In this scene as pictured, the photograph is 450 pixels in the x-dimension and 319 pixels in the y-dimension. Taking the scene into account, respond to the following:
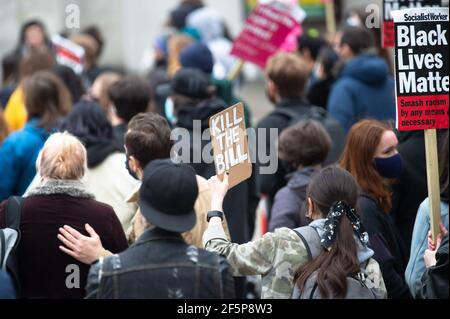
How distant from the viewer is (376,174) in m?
6.18

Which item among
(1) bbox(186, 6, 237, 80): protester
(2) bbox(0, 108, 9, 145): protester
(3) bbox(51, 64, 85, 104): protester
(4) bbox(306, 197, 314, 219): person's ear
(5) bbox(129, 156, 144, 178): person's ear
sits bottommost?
(4) bbox(306, 197, 314, 219): person's ear

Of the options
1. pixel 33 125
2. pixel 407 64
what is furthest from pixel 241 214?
pixel 407 64

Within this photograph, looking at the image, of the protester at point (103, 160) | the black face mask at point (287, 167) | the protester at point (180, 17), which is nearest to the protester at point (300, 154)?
the black face mask at point (287, 167)

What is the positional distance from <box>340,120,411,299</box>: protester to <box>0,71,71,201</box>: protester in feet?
7.11

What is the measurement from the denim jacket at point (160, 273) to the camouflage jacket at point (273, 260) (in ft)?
1.40

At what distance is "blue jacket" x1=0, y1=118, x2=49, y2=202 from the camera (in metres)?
7.16

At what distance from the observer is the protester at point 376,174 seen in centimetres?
595

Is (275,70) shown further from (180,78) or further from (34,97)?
(34,97)

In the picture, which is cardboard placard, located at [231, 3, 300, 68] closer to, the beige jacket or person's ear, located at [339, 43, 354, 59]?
person's ear, located at [339, 43, 354, 59]

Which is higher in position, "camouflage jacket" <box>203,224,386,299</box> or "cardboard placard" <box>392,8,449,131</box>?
"cardboard placard" <box>392,8,449,131</box>

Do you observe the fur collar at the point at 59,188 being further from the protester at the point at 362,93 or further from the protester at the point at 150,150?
the protester at the point at 362,93

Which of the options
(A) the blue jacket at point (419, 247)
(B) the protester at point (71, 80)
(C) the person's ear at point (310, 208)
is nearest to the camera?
(C) the person's ear at point (310, 208)
